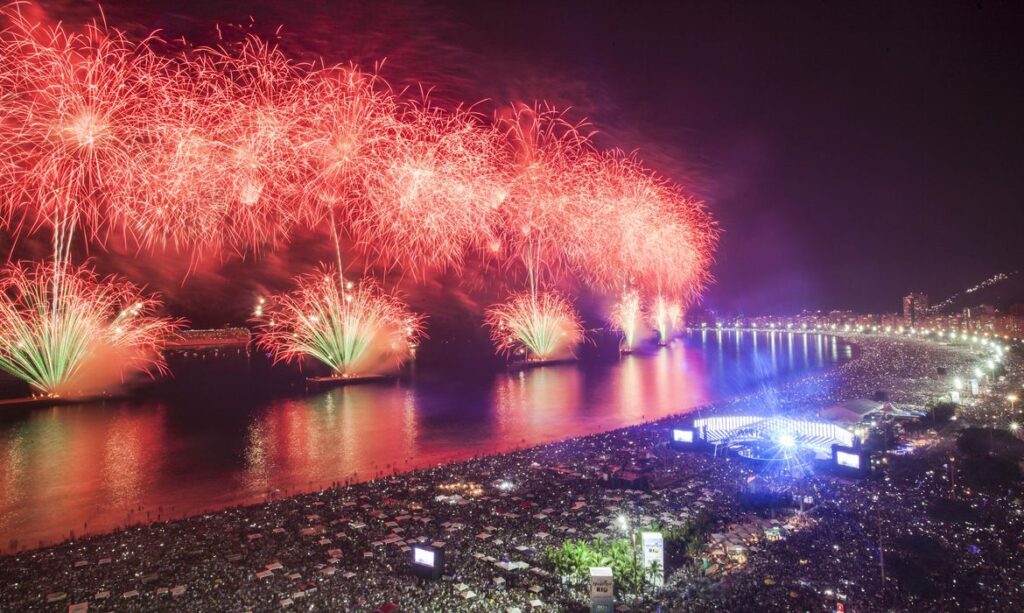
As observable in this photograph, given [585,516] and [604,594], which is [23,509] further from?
[604,594]

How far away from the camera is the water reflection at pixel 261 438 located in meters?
11.6

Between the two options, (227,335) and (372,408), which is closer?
(372,408)

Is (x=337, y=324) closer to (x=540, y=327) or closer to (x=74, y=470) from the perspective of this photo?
(x=540, y=327)

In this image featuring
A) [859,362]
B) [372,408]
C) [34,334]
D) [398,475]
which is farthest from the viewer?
[859,362]

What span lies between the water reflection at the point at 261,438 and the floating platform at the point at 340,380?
60.6 inches

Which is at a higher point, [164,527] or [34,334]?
[34,334]

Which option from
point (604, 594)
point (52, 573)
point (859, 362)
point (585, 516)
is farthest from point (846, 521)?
point (859, 362)

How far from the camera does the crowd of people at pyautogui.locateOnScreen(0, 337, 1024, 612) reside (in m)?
7.15

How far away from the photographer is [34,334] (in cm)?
2412

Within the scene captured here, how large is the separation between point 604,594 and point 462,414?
48.1ft

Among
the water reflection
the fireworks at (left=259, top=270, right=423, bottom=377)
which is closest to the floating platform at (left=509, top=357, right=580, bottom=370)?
the water reflection

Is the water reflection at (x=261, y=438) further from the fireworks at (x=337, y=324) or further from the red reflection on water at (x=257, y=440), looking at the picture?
the fireworks at (x=337, y=324)

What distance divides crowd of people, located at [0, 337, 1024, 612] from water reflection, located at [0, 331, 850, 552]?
1.90m

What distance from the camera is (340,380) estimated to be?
30.0m
